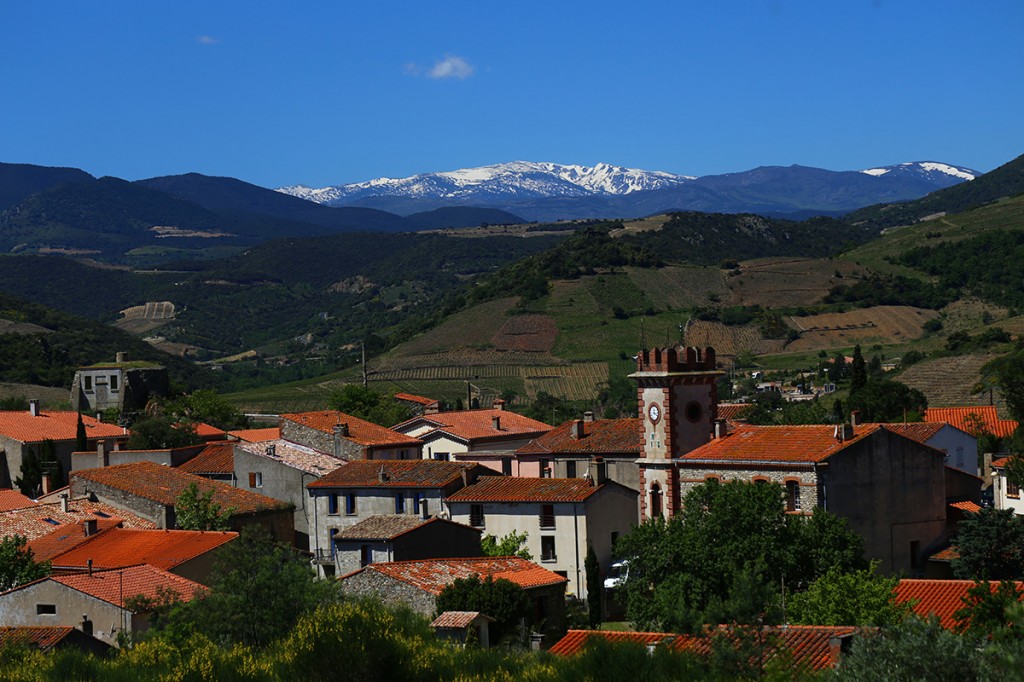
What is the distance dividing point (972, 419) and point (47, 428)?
44.8 meters

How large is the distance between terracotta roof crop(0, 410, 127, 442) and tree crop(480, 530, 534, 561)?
32.5 m

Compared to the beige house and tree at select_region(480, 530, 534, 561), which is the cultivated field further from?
tree at select_region(480, 530, 534, 561)

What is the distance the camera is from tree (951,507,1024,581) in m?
47.4

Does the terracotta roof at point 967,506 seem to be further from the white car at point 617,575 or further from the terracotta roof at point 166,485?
the terracotta roof at point 166,485

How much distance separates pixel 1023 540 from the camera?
47.9 metres

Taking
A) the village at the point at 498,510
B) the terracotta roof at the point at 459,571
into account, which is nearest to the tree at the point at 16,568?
the village at the point at 498,510

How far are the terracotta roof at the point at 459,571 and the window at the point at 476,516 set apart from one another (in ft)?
26.4

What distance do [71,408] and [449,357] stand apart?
63375 mm

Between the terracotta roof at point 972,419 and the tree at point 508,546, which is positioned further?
the terracotta roof at point 972,419

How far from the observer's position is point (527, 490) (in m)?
58.6

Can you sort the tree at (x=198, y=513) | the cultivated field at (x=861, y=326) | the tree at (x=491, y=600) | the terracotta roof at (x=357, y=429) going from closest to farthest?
the tree at (x=491, y=600) < the tree at (x=198, y=513) < the terracotta roof at (x=357, y=429) < the cultivated field at (x=861, y=326)

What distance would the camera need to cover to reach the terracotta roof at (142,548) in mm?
53688

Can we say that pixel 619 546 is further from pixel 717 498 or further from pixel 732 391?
pixel 732 391

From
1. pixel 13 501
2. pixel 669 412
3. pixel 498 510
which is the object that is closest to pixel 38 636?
pixel 498 510
